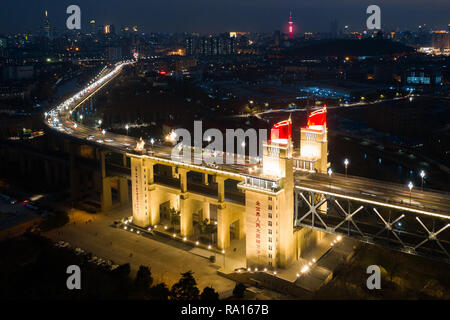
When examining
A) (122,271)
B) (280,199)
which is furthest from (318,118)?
(122,271)

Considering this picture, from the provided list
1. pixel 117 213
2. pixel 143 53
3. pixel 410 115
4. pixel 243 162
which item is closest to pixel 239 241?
pixel 243 162

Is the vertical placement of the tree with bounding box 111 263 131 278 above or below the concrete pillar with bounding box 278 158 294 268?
below

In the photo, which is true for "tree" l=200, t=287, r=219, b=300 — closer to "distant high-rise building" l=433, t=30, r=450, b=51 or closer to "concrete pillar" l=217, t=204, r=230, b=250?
"concrete pillar" l=217, t=204, r=230, b=250

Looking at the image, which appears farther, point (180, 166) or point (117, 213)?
point (117, 213)

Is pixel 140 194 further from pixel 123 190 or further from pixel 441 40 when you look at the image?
pixel 441 40

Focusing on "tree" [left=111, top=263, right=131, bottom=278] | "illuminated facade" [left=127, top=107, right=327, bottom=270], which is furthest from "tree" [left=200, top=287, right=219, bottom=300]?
"tree" [left=111, top=263, right=131, bottom=278]
